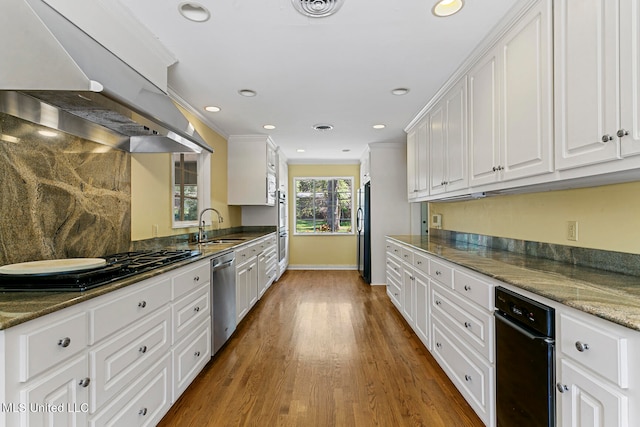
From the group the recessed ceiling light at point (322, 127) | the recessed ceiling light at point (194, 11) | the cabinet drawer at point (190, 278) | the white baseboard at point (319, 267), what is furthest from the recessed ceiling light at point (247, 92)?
the white baseboard at point (319, 267)

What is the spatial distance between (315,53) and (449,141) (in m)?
1.44

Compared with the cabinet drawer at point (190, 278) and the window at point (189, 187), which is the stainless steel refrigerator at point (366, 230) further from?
the cabinet drawer at point (190, 278)

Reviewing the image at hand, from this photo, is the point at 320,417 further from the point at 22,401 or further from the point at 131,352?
the point at 22,401

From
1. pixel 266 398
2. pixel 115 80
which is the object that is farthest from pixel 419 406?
pixel 115 80

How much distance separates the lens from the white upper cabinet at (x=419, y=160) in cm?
361

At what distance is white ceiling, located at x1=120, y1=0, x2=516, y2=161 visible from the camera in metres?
1.89

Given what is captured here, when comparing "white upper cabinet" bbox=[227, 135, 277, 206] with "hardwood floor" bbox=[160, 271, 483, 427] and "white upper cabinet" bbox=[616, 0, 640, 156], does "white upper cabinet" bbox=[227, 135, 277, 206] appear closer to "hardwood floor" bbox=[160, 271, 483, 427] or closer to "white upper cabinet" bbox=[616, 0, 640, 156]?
"hardwood floor" bbox=[160, 271, 483, 427]

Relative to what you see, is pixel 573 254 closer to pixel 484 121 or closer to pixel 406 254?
pixel 484 121

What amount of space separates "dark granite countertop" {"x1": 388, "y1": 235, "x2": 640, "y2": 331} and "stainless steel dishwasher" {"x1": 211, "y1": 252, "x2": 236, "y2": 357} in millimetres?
1830

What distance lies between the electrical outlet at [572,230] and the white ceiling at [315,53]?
4.36ft

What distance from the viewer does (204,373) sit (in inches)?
95.3

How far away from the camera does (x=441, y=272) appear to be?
2.36 meters

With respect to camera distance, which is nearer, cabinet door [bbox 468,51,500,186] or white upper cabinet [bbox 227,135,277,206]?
cabinet door [bbox 468,51,500,186]

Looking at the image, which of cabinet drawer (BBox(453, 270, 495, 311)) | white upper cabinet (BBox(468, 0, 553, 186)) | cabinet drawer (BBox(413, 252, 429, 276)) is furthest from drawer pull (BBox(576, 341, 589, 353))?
cabinet drawer (BBox(413, 252, 429, 276))
